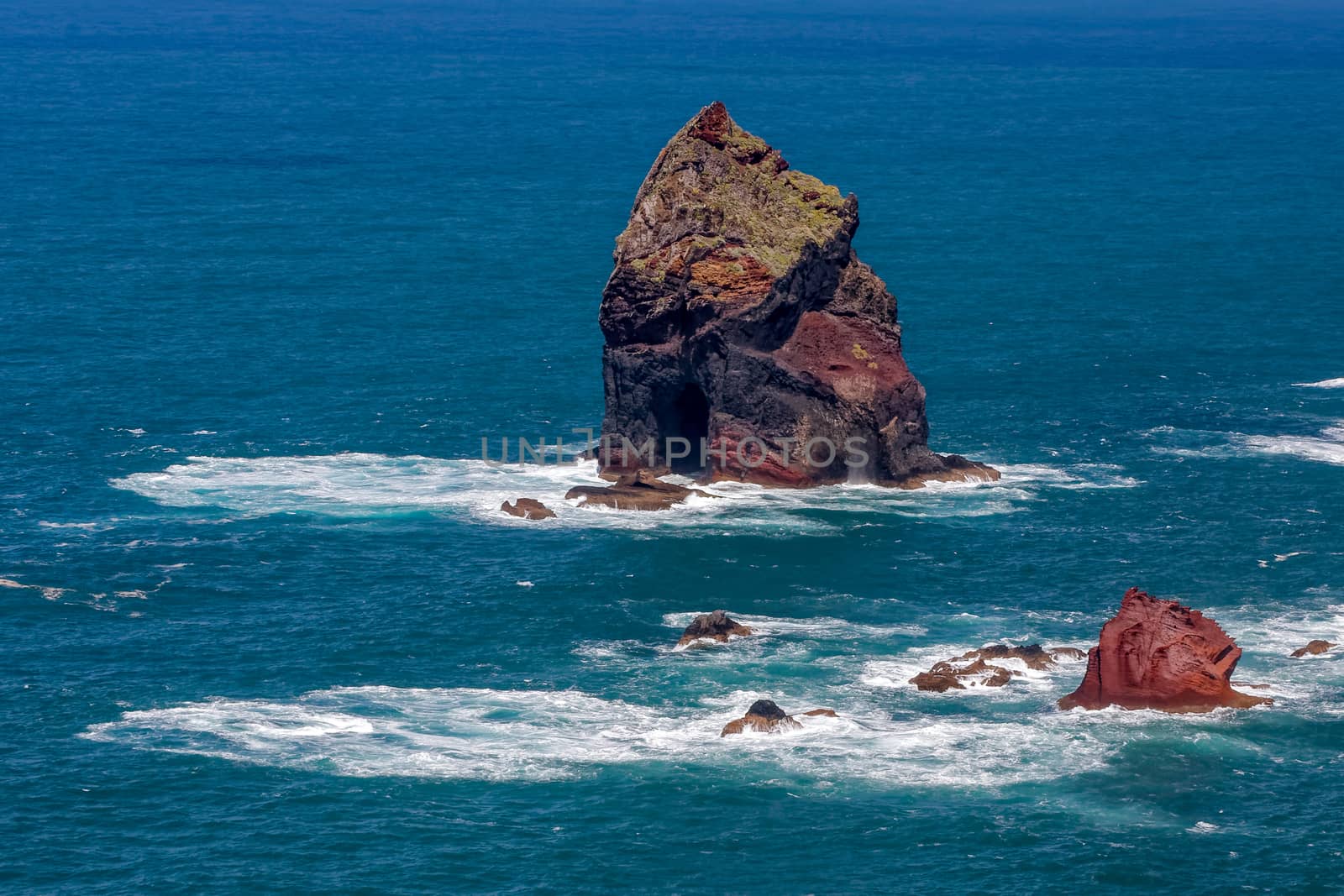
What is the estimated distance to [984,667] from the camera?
11650 centimetres

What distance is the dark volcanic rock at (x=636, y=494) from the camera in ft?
477

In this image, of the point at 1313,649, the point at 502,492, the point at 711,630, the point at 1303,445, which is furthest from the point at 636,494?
the point at 1303,445

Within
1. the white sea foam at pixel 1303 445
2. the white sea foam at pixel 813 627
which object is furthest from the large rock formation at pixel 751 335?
the white sea foam at pixel 813 627

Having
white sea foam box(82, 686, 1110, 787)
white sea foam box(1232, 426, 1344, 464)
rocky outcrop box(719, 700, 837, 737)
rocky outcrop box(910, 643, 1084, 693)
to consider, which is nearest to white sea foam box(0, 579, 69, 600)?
white sea foam box(82, 686, 1110, 787)

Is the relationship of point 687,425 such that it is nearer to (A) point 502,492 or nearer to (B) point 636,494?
(B) point 636,494

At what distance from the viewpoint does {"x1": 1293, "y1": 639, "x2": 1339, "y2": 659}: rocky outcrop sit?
118625 millimetres

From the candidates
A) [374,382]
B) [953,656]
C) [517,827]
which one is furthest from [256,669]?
[374,382]

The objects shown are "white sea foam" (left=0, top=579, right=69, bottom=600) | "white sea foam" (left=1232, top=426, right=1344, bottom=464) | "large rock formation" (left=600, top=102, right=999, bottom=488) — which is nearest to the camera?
"white sea foam" (left=0, top=579, right=69, bottom=600)

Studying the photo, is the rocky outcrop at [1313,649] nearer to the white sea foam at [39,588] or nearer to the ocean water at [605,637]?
the ocean water at [605,637]

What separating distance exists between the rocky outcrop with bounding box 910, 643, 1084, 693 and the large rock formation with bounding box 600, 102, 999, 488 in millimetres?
30587

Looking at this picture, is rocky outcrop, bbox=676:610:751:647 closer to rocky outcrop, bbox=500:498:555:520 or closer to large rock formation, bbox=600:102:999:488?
rocky outcrop, bbox=500:498:555:520

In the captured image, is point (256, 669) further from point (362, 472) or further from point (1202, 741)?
point (1202, 741)

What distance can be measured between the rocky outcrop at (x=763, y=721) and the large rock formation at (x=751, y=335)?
39518 millimetres

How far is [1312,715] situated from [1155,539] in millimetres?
27766
